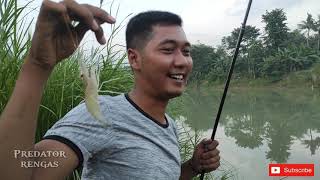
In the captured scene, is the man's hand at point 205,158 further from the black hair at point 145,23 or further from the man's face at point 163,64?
the black hair at point 145,23

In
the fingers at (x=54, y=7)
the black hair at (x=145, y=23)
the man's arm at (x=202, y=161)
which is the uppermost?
the black hair at (x=145, y=23)

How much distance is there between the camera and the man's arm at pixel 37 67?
0.86 meters

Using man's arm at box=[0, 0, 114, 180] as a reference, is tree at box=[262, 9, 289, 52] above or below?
above

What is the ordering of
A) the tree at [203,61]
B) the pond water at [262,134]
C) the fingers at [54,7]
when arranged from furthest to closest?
the tree at [203,61] < the pond water at [262,134] < the fingers at [54,7]

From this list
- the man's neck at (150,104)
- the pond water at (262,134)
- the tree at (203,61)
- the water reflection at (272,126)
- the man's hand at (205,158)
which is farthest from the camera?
the tree at (203,61)

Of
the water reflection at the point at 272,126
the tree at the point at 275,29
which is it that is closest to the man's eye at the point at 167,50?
the water reflection at the point at 272,126

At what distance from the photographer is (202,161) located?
1848 mm

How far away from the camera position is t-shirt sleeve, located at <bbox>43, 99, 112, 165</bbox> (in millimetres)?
1104

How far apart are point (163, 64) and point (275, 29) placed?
3828 centimetres

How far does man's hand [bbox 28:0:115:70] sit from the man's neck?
1.76 feet

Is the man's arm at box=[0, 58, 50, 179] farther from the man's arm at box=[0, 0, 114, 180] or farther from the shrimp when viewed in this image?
the shrimp

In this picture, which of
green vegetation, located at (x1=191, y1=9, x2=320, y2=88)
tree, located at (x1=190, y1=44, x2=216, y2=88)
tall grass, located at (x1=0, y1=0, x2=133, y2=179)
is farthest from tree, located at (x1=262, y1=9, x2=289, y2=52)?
tall grass, located at (x1=0, y1=0, x2=133, y2=179)

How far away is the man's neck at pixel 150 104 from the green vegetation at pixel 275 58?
33.3 metres

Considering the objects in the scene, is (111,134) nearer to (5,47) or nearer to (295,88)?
(5,47)
